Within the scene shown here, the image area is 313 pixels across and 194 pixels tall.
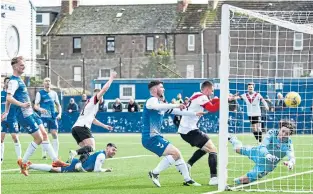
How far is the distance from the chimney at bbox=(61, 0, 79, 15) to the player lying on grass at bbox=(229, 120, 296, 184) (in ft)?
230

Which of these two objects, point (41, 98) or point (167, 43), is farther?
point (167, 43)

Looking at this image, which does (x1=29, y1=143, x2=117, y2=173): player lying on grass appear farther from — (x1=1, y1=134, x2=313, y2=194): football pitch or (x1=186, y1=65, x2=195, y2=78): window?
(x1=186, y1=65, x2=195, y2=78): window

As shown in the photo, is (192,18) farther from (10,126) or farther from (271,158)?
(271,158)

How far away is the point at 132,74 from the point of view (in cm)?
6700

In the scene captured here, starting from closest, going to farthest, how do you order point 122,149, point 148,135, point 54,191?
1. point 54,191
2. point 148,135
3. point 122,149

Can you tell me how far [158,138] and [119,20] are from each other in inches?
2559

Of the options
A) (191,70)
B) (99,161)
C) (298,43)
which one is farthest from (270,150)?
(191,70)

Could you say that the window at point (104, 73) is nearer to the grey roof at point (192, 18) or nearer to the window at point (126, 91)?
the grey roof at point (192, 18)

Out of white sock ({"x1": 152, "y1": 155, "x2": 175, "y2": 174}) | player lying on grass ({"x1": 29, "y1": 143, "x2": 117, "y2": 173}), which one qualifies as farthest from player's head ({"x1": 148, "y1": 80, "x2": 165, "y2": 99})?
player lying on grass ({"x1": 29, "y1": 143, "x2": 117, "y2": 173})

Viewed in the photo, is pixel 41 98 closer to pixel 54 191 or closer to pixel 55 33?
pixel 54 191

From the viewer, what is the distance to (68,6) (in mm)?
83812

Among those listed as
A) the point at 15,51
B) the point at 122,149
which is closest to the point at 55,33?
the point at 15,51

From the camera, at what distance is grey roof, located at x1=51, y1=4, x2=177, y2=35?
7750cm

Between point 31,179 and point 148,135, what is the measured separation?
243cm
